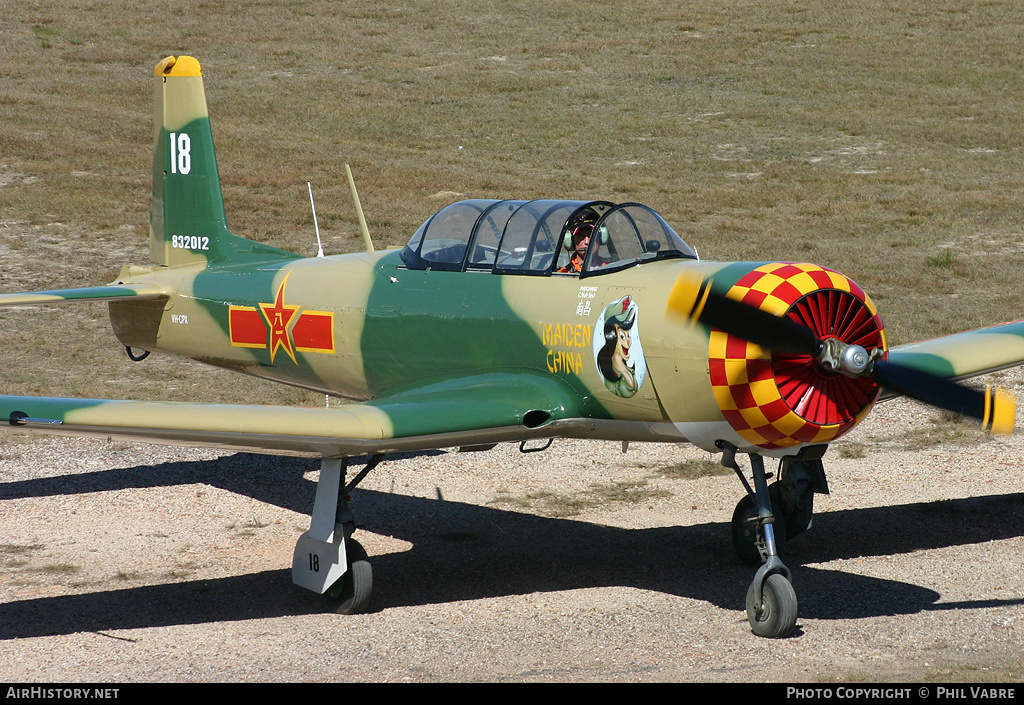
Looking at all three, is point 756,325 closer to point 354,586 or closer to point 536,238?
point 536,238

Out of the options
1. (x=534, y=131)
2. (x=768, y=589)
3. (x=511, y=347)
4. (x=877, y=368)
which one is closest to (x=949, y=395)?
(x=877, y=368)

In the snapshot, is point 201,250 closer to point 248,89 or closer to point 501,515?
point 501,515

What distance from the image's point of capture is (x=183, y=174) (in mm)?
12875

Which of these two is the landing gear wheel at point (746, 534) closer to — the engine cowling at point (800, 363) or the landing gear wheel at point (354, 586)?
the engine cowling at point (800, 363)

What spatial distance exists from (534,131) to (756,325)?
2910 cm

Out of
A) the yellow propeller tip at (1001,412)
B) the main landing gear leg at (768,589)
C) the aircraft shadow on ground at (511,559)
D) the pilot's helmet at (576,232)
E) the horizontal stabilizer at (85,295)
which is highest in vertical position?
the pilot's helmet at (576,232)

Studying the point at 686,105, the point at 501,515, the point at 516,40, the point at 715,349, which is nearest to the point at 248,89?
the point at 516,40

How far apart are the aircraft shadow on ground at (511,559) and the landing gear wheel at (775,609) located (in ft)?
2.11

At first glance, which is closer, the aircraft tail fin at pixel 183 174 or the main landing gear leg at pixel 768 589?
the main landing gear leg at pixel 768 589

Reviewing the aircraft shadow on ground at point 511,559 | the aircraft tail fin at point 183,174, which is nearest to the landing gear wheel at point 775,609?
the aircraft shadow on ground at point 511,559

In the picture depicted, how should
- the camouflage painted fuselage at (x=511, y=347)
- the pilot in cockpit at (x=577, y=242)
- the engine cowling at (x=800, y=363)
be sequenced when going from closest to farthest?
the engine cowling at (x=800, y=363)
the camouflage painted fuselage at (x=511, y=347)
the pilot in cockpit at (x=577, y=242)

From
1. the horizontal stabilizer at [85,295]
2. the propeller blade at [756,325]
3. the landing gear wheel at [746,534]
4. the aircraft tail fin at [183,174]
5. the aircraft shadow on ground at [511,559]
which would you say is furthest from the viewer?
the aircraft tail fin at [183,174]

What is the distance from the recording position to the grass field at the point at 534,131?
22625mm
